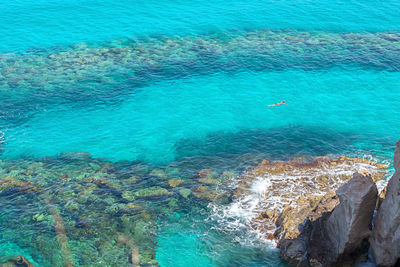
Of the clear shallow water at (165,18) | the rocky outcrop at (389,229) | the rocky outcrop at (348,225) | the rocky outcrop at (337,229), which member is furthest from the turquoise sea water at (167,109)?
the rocky outcrop at (389,229)

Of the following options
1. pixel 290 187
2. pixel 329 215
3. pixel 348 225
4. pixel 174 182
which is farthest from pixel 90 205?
pixel 348 225

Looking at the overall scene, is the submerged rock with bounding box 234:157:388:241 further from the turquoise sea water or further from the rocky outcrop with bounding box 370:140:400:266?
the rocky outcrop with bounding box 370:140:400:266

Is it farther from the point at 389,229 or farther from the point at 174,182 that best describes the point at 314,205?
the point at 174,182

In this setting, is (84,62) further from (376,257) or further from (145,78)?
(376,257)

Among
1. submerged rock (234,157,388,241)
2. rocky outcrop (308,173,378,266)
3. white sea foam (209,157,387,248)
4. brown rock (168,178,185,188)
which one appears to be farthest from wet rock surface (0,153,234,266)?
rocky outcrop (308,173,378,266)

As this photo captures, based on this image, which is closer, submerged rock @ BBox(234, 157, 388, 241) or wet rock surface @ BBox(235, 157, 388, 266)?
wet rock surface @ BBox(235, 157, 388, 266)

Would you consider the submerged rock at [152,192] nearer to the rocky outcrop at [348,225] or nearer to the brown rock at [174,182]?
the brown rock at [174,182]

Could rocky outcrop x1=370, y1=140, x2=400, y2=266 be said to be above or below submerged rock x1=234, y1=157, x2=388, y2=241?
above
